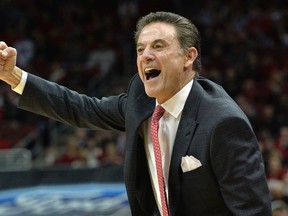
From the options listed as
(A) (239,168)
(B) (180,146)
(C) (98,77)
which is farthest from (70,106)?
(C) (98,77)

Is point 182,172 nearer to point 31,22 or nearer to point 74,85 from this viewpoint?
point 74,85

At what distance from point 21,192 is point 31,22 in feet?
25.8

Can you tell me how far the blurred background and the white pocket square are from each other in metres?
3.08

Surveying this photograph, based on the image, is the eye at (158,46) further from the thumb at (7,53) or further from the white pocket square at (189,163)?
the thumb at (7,53)

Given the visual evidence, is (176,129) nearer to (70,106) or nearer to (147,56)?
(147,56)

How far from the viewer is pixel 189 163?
2.20 meters

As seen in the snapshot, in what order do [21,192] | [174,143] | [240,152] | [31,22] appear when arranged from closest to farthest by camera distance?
[240,152] → [174,143] → [21,192] → [31,22]

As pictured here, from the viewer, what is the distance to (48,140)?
35.1 feet

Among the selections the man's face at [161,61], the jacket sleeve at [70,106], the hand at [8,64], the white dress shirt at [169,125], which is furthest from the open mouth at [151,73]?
the hand at [8,64]

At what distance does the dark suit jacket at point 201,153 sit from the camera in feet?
6.94

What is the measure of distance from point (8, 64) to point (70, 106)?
332mm

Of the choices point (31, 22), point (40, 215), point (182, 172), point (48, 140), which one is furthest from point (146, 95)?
point (31, 22)

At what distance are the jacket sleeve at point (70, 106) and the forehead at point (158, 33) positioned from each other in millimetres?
331

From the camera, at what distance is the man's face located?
7.54 ft
